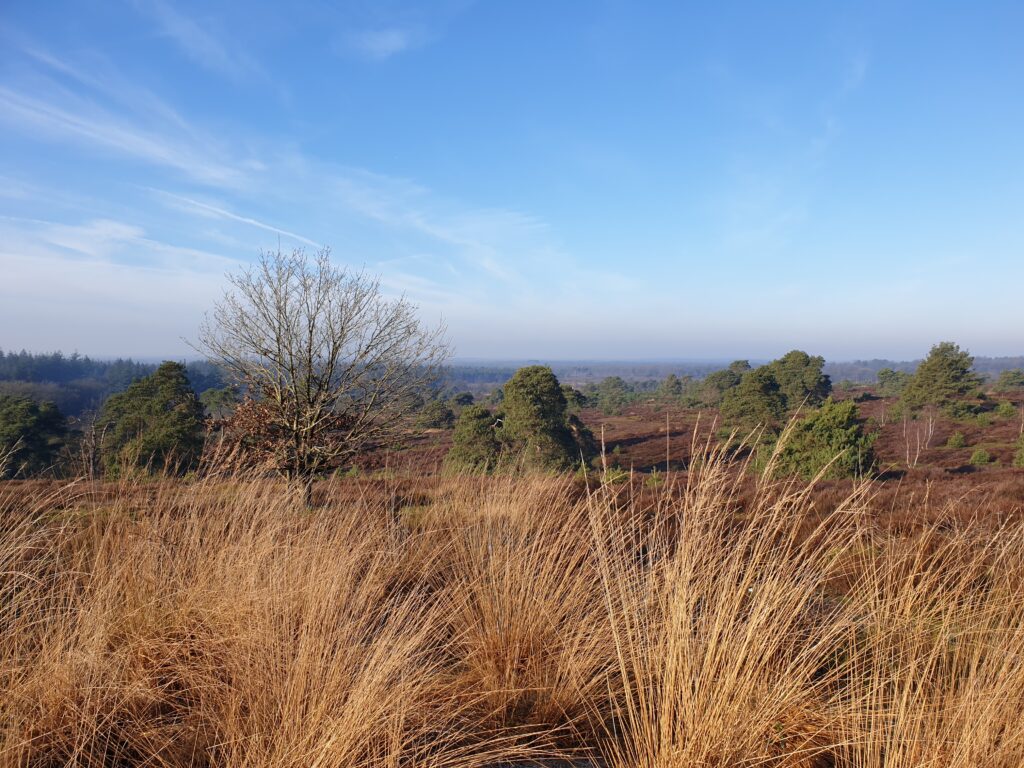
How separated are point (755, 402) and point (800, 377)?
16.6m

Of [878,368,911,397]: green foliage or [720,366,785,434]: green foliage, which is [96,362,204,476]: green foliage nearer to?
[720,366,785,434]: green foliage

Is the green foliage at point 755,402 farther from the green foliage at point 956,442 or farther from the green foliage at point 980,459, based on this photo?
the green foliage at point 956,442

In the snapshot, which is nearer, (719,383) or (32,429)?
(32,429)

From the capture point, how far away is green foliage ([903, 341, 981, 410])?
3878 centimetres

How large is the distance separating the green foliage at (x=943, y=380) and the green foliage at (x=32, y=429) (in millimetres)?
54736

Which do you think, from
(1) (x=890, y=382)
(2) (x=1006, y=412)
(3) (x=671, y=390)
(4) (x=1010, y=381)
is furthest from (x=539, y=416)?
(4) (x=1010, y=381)

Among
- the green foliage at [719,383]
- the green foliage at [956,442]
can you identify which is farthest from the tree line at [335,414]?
the green foliage at [719,383]

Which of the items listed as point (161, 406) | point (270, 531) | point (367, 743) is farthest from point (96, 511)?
point (161, 406)

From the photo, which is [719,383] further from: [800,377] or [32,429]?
[32,429]

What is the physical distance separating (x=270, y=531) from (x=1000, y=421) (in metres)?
50.4

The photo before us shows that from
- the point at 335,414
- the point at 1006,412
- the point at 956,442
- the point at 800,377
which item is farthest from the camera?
the point at 800,377

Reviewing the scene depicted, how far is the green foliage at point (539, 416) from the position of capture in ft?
88.0

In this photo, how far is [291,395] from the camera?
10.4m

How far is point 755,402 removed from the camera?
33.2m
